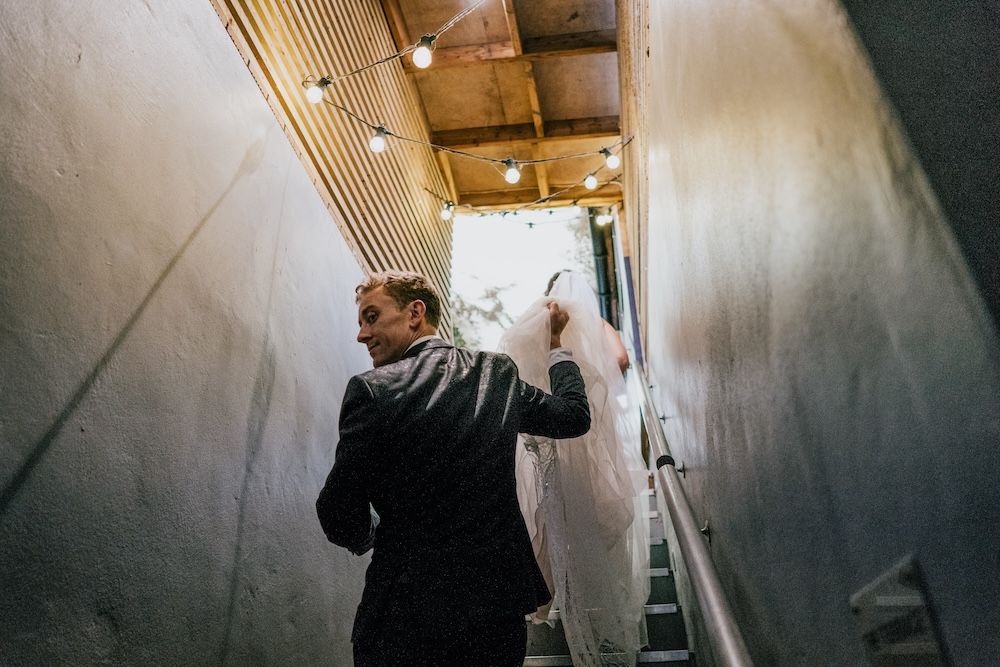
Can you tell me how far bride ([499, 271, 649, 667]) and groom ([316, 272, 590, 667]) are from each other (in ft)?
2.12

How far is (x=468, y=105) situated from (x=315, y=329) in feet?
14.4

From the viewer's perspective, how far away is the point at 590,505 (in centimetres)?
246

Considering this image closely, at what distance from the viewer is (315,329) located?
298cm

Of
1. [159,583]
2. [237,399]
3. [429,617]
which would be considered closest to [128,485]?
[159,583]

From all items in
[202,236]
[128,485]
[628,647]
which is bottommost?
[628,647]

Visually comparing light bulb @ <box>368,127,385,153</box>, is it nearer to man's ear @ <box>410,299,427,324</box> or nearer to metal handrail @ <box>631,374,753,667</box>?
man's ear @ <box>410,299,427,324</box>

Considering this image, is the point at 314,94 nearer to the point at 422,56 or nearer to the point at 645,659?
the point at 422,56

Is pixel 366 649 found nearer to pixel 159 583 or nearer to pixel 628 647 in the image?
pixel 159 583

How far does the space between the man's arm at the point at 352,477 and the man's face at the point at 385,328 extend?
500mm

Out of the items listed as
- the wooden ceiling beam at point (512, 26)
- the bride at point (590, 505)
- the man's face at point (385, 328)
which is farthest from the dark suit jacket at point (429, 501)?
the wooden ceiling beam at point (512, 26)

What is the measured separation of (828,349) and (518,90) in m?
6.18

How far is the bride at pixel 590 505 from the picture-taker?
2332mm

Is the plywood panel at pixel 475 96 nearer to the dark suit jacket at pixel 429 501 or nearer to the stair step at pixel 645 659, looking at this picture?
the dark suit jacket at pixel 429 501

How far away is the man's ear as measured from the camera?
7.30 ft
